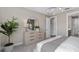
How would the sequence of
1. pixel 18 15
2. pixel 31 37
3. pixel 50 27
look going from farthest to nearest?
pixel 50 27 < pixel 31 37 < pixel 18 15

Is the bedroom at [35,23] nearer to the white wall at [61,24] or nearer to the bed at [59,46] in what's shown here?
the white wall at [61,24]

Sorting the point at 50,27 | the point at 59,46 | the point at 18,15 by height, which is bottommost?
the point at 59,46

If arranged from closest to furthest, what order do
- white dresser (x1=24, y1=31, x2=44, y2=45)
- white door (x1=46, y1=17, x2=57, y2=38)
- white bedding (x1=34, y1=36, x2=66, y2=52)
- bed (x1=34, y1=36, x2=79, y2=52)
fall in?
1. bed (x1=34, y1=36, x2=79, y2=52)
2. white bedding (x1=34, y1=36, x2=66, y2=52)
3. white dresser (x1=24, y1=31, x2=44, y2=45)
4. white door (x1=46, y1=17, x2=57, y2=38)

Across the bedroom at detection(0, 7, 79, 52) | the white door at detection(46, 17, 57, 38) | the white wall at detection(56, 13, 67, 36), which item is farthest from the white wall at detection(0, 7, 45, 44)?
the white wall at detection(56, 13, 67, 36)

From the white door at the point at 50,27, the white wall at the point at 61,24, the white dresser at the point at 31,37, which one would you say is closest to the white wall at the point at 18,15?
the white dresser at the point at 31,37

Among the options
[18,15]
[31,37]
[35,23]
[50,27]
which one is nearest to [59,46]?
[31,37]

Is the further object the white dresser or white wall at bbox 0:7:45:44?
the white dresser

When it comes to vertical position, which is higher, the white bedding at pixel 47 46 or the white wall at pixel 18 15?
the white wall at pixel 18 15

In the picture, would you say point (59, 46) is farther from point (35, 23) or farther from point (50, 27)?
point (50, 27)

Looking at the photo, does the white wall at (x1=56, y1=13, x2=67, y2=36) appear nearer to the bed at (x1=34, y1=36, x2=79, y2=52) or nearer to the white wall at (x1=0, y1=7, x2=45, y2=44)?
the white wall at (x1=0, y1=7, x2=45, y2=44)
